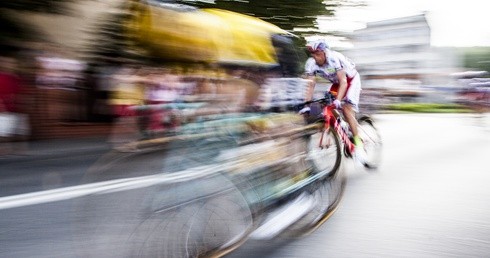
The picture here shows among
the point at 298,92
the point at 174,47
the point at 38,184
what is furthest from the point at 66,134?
the point at 298,92

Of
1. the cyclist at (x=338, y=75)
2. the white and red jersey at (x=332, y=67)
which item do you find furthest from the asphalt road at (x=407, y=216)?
the white and red jersey at (x=332, y=67)

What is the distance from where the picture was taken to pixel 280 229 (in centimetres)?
364

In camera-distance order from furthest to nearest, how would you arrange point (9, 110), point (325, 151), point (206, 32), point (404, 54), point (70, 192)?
point (404, 54) < point (206, 32) < point (9, 110) < point (70, 192) < point (325, 151)

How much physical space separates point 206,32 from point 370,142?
380 centimetres

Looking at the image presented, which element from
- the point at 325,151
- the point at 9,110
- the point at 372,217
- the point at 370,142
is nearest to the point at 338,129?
the point at 325,151

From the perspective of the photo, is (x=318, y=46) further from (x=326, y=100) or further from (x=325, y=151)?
(x=325, y=151)

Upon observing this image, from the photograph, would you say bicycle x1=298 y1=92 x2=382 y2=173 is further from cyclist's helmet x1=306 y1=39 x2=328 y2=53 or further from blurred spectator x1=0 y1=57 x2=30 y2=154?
blurred spectator x1=0 y1=57 x2=30 y2=154

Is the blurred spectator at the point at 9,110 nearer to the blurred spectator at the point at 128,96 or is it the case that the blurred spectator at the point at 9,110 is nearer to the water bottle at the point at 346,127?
the blurred spectator at the point at 128,96

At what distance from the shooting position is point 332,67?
19.1 ft

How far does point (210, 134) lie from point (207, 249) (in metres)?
0.74

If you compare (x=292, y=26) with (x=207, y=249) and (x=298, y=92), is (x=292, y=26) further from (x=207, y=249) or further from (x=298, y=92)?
(x=207, y=249)

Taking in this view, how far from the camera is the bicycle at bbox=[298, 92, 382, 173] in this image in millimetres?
4554

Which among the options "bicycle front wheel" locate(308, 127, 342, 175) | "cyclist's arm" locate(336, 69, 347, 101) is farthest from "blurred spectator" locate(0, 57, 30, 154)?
"bicycle front wheel" locate(308, 127, 342, 175)

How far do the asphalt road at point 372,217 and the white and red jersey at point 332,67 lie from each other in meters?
1.29
